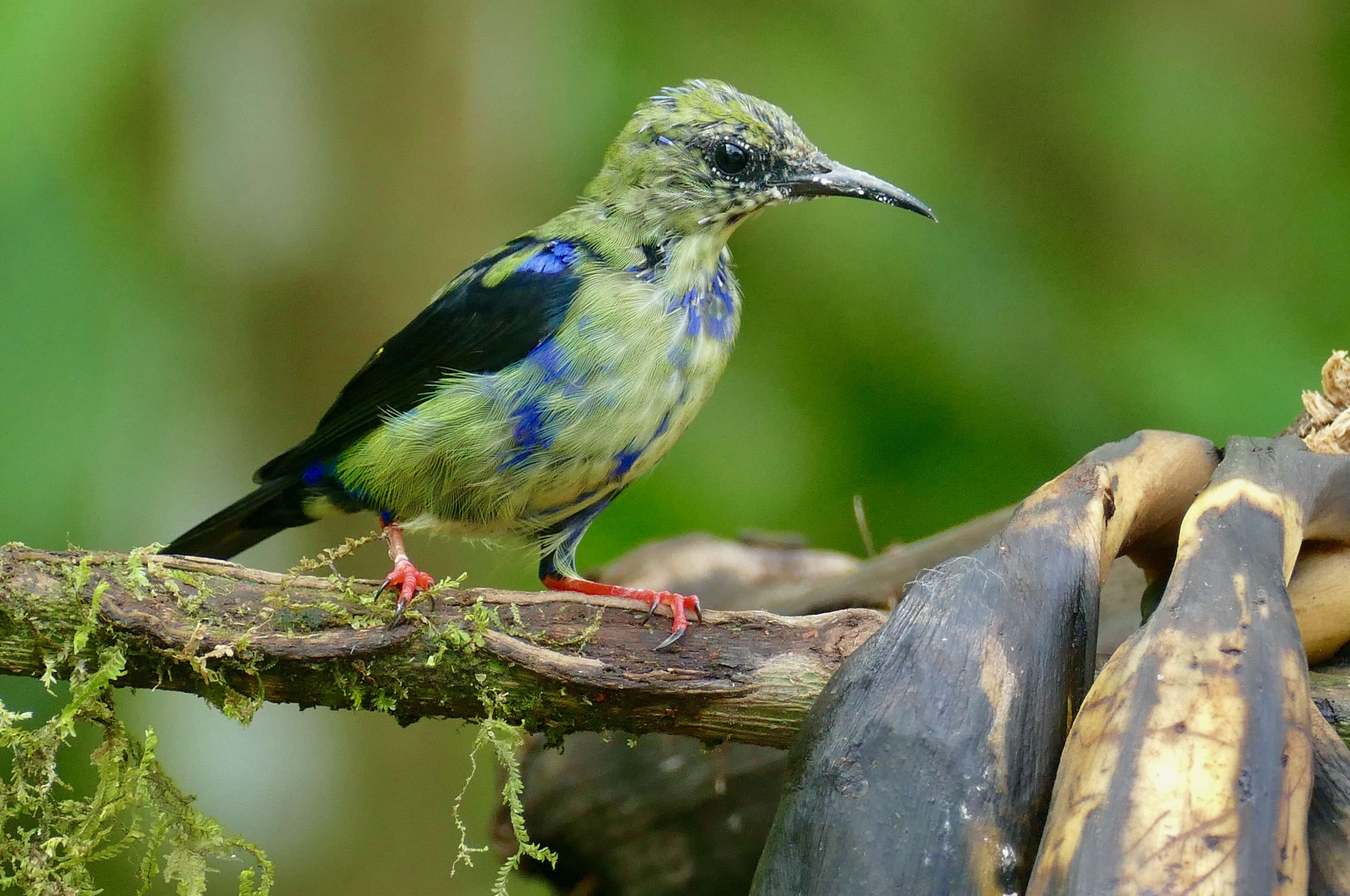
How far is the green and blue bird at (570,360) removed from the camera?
274 cm

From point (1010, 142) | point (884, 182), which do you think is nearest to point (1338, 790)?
point (884, 182)

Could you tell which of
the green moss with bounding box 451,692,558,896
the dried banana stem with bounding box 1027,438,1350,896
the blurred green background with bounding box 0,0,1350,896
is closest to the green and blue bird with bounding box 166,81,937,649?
the green moss with bounding box 451,692,558,896

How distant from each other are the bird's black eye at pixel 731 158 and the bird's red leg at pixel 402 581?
121 cm

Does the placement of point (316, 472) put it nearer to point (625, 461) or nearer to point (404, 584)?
point (625, 461)

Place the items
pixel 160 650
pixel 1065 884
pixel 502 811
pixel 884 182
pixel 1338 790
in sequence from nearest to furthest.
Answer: pixel 1065 884 → pixel 1338 790 → pixel 160 650 → pixel 884 182 → pixel 502 811

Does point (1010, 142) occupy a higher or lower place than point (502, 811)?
higher

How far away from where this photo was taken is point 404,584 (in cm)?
218

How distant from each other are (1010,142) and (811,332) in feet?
3.64

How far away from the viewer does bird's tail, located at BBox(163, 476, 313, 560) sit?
3025 millimetres

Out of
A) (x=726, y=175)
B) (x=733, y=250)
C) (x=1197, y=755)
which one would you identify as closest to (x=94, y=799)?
(x=1197, y=755)

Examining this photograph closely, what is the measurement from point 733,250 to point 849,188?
1.27m

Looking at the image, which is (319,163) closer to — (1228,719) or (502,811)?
(502,811)

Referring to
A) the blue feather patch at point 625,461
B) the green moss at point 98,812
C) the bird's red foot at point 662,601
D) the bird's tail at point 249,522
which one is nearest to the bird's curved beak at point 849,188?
the blue feather patch at point 625,461

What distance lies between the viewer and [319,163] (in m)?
4.16
